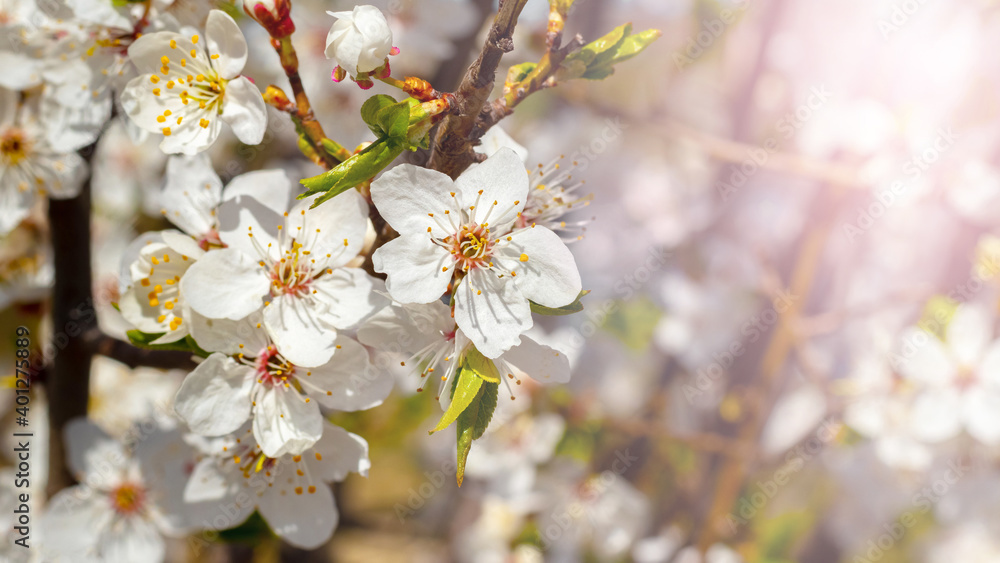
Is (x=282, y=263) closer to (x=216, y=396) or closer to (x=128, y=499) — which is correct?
(x=216, y=396)

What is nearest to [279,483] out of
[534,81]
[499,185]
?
[499,185]

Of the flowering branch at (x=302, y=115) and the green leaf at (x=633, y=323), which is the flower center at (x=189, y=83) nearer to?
the flowering branch at (x=302, y=115)

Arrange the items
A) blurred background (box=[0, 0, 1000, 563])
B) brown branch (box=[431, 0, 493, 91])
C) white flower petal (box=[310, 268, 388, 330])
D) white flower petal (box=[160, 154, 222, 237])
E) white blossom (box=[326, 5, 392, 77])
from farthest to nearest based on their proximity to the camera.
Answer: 1. blurred background (box=[0, 0, 1000, 563])
2. brown branch (box=[431, 0, 493, 91])
3. white flower petal (box=[160, 154, 222, 237])
4. white flower petal (box=[310, 268, 388, 330])
5. white blossom (box=[326, 5, 392, 77])

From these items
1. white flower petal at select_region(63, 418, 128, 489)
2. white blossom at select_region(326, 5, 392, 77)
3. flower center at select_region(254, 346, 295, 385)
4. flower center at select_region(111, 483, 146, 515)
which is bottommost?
flower center at select_region(111, 483, 146, 515)

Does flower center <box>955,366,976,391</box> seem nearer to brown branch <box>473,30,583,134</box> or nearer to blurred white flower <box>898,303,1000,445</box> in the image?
blurred white flower <box>898,303,1000,445</box>

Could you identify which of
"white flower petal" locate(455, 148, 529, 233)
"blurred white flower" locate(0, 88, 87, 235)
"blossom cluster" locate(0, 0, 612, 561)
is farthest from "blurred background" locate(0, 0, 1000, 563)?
"white flower petal" locate(455, 148, 529, 233)

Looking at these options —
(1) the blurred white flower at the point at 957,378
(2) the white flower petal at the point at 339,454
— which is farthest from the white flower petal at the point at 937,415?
(2) the white flower petal at the point at 339,454

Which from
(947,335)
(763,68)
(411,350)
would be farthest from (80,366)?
(763,68)
